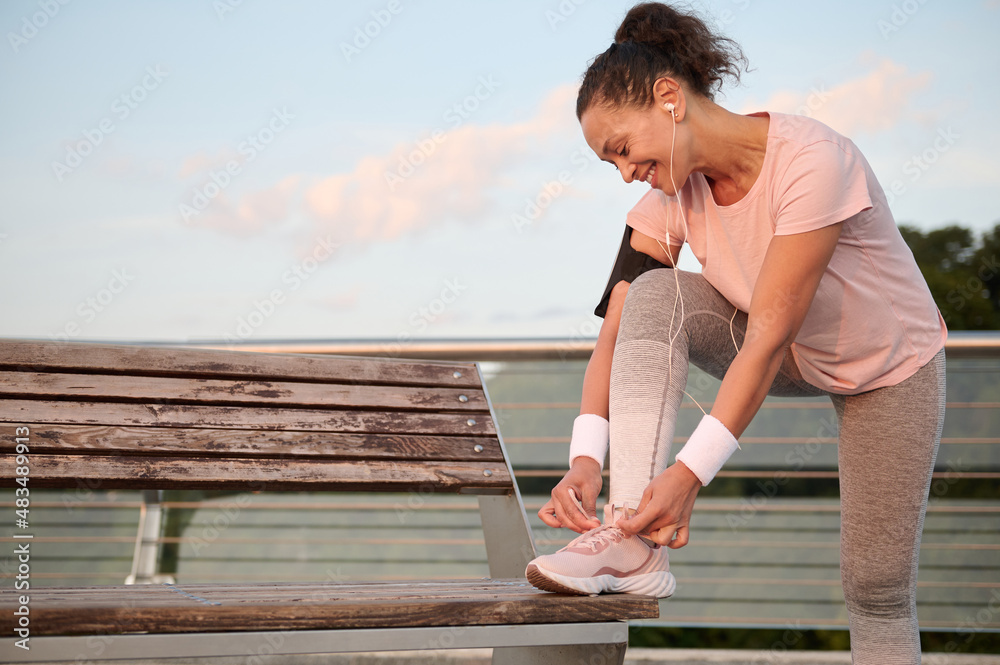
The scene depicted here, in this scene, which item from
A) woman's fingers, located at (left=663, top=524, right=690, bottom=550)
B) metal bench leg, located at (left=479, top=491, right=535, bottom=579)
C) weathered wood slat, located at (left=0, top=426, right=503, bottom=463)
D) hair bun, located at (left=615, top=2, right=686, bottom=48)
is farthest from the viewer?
metal bench leg, located at (left=479, top=491, right=535, bottom=579)

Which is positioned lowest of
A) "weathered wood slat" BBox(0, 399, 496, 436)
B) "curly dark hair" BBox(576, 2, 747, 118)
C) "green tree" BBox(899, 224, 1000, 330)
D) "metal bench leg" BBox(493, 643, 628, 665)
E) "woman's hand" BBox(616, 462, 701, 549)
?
"metal bench leg" BBox(493, 643, 628, 665)

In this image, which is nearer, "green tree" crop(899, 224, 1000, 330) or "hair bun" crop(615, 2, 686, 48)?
"hair bun" crop(615, 2, 686, 48)

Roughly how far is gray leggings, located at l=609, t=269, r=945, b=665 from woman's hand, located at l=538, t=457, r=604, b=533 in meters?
0.09

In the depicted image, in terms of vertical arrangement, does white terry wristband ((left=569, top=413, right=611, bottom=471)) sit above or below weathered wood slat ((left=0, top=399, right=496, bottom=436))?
below

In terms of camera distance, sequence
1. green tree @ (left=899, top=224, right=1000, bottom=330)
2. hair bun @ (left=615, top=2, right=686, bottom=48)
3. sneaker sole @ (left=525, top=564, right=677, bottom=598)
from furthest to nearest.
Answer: green tree @ (left=899, top=224, right=1000, bottom=330) < hair bun @ (left=615, top=2, right=686, bottom=48) < sneaker sole @ (left=525, top=564, right=677, bottom=598)

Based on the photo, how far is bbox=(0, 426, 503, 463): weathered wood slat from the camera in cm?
134

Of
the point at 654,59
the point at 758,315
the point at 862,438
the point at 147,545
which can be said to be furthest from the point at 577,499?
the point at 147,545

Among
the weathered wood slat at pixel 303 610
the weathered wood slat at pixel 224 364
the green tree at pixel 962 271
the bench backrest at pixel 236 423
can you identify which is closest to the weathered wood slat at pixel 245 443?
the bench backrest at pixel 236 423

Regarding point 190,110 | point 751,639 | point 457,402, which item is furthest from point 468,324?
point 457,402

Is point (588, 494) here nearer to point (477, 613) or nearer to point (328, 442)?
point (477, 613)

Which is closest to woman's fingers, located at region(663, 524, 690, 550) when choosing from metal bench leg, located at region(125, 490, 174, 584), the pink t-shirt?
the pink t-shirt

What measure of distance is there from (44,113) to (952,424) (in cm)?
1033

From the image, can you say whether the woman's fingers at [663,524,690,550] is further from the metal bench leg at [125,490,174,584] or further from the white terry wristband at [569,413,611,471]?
the metal bench leg at [125,490,174,584]

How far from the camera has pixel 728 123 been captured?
1.19m
